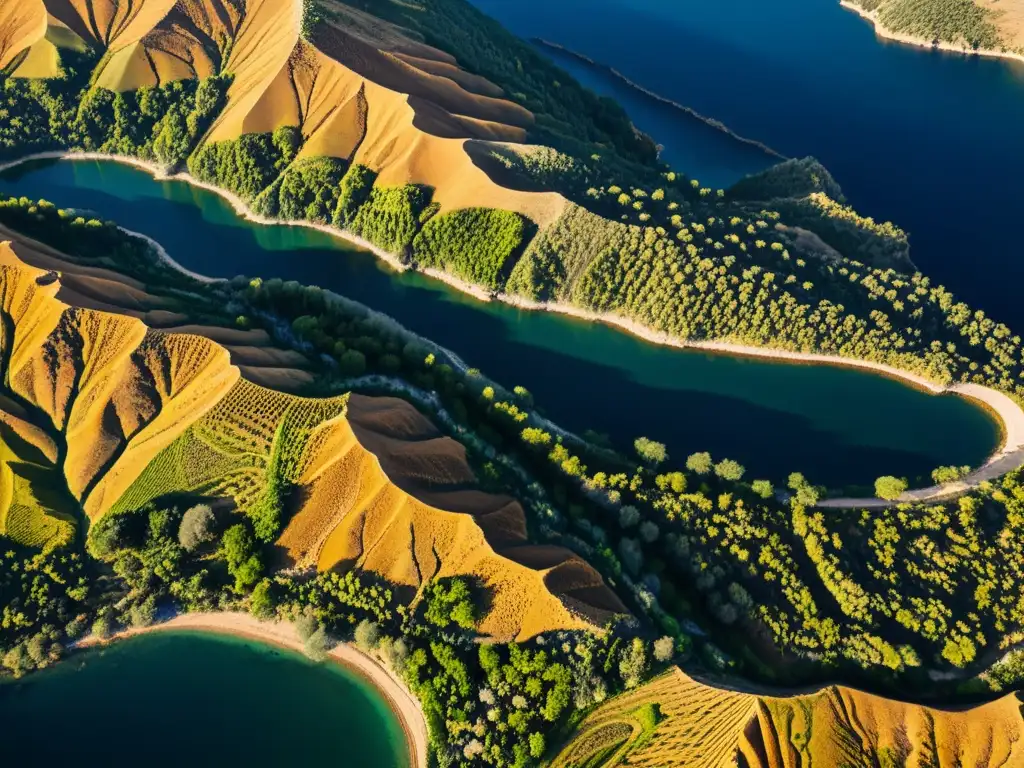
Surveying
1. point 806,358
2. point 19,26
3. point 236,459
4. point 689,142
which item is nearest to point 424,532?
point 236,459

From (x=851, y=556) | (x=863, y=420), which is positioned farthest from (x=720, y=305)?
(x=851, y=556)

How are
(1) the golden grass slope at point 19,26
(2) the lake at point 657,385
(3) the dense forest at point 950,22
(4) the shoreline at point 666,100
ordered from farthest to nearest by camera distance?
(3) the dense forest at point 950,22, (4) the shoreline at point 666,100, (1) the golden grass slope at point 19,26, (2) the lake at point 657,385

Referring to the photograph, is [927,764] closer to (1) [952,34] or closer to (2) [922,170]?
(2) [922,170]

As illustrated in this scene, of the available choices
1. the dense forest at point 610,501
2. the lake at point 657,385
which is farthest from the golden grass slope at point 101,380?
the lake at point 657,385

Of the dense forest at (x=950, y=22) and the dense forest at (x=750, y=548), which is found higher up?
the dense forest at (x=950, y=22)

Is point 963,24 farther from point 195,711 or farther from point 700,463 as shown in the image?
point 195,711

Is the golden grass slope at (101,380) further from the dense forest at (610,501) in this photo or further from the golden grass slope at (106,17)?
the golden grass slope at (106,17)

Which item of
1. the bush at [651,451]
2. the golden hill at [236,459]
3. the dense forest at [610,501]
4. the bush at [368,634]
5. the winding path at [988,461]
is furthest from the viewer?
the bush at [651,451]
